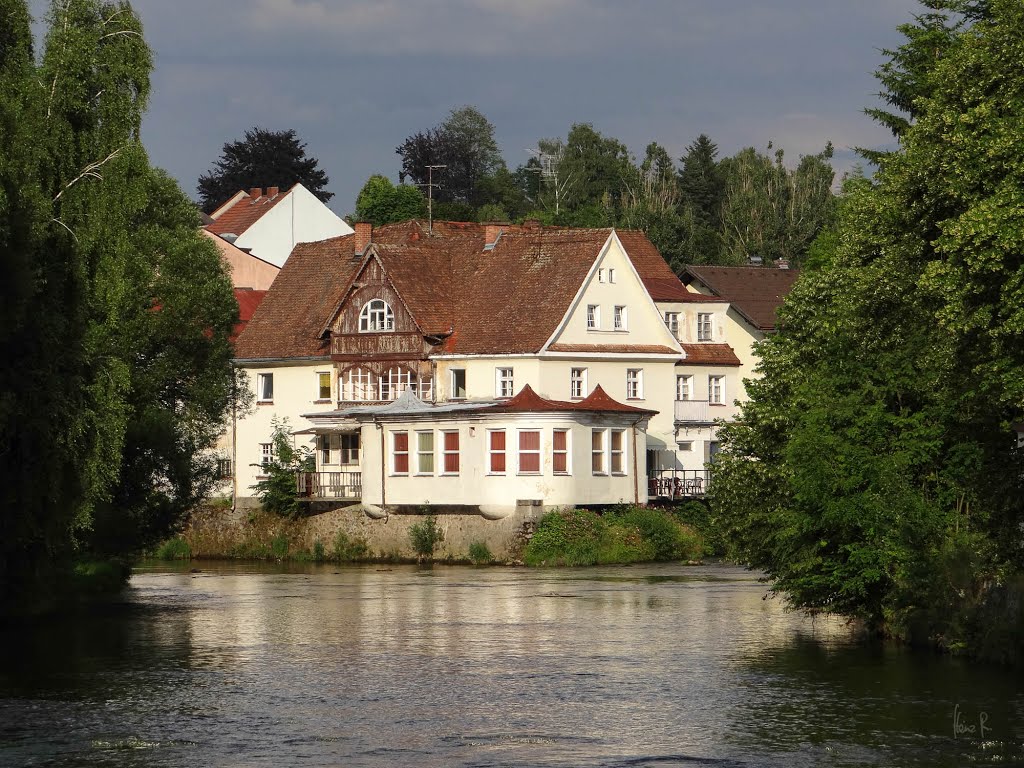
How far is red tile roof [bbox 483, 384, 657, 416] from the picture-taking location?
212ft

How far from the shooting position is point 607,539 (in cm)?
6425

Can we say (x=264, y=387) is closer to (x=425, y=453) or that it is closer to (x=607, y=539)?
(x=425, y=453)

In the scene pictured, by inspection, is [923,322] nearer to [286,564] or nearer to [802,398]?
[802,398]

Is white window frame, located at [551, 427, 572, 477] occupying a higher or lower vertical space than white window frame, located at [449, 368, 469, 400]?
lower

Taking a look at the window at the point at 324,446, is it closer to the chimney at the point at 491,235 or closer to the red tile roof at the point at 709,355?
the chimney at the point at 491,235

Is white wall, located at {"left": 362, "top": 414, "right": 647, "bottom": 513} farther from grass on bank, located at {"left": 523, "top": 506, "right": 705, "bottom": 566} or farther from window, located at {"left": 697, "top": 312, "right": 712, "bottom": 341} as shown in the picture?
window, located at {"left": 697, "top": 312, "right": 712, "bottom": 341}

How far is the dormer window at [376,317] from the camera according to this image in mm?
73625

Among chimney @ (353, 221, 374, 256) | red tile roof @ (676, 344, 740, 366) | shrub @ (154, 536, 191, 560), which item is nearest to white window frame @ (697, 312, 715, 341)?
red tile roof @ (676, 344, 740, 366)

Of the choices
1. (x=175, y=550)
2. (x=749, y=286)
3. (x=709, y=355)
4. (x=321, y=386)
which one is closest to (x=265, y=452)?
(x=321, y=386)

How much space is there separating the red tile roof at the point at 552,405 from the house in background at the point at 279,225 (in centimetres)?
3816

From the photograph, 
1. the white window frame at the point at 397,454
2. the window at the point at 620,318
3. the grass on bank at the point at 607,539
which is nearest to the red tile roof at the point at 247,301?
the white window frame at the point at 397,454

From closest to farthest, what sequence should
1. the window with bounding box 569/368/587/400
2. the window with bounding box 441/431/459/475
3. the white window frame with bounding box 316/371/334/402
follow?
the window with bounding box 441/431/459/475 → the window with bounding box 569/368/587/400 → the white window frame with bounding box 316/371/334/402

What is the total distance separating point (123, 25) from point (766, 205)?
86.0 metres

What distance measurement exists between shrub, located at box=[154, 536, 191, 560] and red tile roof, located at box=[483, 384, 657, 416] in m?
15.1
